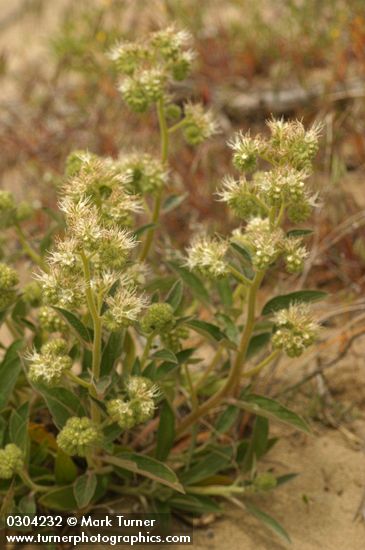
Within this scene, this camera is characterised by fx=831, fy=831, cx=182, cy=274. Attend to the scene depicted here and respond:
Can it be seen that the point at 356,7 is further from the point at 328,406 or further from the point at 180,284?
the point at 180,284

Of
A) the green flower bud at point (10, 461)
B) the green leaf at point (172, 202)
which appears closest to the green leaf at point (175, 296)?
the green leaf at point (172, 202)

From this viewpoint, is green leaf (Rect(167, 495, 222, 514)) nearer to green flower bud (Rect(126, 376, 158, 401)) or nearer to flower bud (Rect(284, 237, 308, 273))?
green flower bud (Rect(126, 376, 158, 401))

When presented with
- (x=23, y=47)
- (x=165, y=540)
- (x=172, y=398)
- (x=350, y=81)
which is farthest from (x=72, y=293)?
(x=23, y=47)

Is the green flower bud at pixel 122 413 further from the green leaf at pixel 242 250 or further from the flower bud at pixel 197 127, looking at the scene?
the flower bud at pixel 197 127

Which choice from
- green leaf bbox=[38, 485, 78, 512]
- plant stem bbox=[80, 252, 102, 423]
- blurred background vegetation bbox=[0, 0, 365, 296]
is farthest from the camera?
blurred background vegetation bbox=[0, 0, 365, 296]

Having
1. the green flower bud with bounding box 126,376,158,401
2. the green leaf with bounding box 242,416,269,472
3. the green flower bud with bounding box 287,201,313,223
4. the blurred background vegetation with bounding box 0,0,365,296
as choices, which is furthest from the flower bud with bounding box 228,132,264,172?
the blurred background vegetation with bounding box 0,0,365,296

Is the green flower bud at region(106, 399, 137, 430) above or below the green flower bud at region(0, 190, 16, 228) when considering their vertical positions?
below
